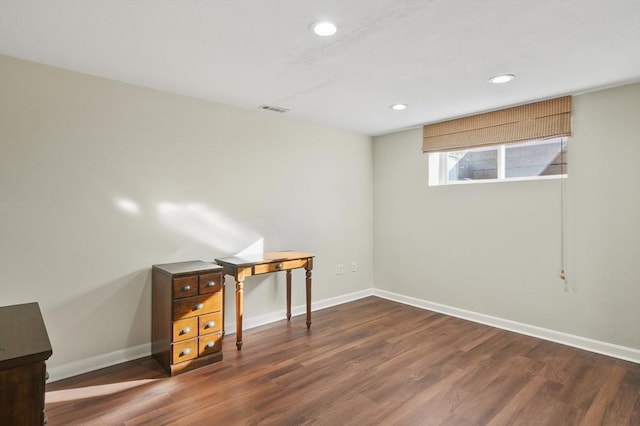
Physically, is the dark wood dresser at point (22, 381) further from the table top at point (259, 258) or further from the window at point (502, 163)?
the window at point (502, 163)

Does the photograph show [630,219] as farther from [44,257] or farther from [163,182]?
[44,257]

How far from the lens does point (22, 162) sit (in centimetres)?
239

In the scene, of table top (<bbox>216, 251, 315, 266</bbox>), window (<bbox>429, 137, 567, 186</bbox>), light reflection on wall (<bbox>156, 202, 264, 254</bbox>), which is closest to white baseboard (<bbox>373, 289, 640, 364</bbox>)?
window (<bbox>429, 137, 567, 186</bbox>)

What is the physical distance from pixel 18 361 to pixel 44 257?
5.26 ft

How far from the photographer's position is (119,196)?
2.80 m

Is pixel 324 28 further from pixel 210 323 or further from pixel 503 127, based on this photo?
pixel 503 127

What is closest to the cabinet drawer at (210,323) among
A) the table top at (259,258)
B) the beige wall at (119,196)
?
the table top at (259,258)

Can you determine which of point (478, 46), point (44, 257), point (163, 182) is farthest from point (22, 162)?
point (478, 46)

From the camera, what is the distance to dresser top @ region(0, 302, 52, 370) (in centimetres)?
119

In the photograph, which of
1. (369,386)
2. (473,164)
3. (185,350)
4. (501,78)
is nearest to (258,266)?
(185,350)

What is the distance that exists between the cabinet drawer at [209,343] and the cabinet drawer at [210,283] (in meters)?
0.36

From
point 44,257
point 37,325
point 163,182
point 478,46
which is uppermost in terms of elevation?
point 478,46

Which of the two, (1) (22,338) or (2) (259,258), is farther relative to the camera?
(2) (259,258)

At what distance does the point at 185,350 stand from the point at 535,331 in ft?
10.5
